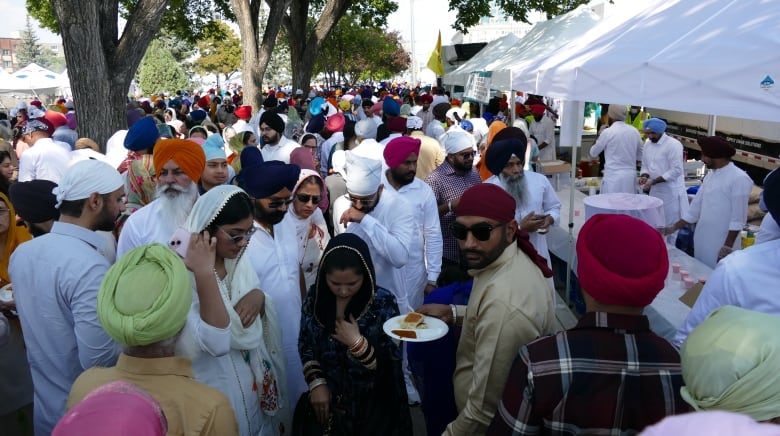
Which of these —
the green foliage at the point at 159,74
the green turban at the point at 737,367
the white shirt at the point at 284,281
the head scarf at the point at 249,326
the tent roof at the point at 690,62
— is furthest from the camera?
the green foliage at the point at 159,74

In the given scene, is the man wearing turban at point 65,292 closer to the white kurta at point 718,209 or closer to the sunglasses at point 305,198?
the sunglasses at point 305,198

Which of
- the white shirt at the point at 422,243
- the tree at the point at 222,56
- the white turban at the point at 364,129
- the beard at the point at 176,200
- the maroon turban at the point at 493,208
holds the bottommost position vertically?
the white shirt at the point at 422,243

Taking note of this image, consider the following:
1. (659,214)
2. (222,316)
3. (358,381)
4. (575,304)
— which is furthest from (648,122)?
(222,316)

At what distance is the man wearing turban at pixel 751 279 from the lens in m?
2.53

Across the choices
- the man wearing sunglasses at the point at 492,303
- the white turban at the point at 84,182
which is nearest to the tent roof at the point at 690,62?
the man wearing sunglasses at the point at 492,303

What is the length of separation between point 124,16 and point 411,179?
22397 mm

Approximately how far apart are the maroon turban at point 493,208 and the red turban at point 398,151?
1.95 meters

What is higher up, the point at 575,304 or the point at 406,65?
the point at 406,65

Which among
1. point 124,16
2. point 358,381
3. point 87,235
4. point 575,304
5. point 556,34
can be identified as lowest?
point 575,304

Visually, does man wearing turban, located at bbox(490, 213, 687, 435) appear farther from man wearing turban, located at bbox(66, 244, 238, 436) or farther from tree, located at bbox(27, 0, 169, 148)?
tree, located at bbox(27, 0, 169, 148)

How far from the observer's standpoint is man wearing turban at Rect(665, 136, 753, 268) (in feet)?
17.9

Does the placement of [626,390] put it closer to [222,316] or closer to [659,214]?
[222,316]

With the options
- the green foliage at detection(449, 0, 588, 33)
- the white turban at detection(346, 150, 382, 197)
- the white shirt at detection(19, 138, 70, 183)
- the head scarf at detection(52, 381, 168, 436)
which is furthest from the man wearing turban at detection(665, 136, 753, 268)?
the green foliage at detection(449, 0, 588, 33)

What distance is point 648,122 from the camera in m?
7.59
